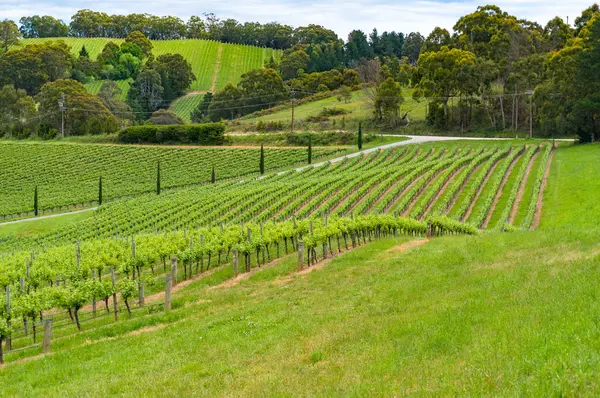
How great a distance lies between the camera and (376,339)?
481 inches

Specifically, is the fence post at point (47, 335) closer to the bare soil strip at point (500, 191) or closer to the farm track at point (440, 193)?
the farm track at point (440, 193)

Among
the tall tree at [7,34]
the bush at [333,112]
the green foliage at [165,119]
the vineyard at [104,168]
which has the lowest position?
the vineyard at [104,168]

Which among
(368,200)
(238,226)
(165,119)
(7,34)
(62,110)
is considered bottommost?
(238,226)

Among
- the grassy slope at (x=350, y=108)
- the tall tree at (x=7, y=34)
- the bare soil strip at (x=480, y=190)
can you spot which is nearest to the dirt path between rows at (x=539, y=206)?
the bare soil strip at (x=480, y=190)

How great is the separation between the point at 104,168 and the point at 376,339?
7780 cm

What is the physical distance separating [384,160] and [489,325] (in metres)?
58.6

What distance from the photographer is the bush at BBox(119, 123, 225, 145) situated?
9394 centimetres

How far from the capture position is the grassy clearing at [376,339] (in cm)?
933

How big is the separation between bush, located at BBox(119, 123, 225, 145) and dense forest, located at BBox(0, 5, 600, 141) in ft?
35.7

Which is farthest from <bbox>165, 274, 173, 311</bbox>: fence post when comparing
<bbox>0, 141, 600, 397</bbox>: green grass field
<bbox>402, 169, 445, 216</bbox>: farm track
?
<bbox>402, 169, 445, 216</bbox>: farm track

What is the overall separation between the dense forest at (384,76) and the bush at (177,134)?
35.7 ft

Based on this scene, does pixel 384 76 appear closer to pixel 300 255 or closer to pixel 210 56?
pixel 210 56

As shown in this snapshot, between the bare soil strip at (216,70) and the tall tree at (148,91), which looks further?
the bare soil strip at (216,70)

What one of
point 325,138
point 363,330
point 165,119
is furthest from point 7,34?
point 363,330
